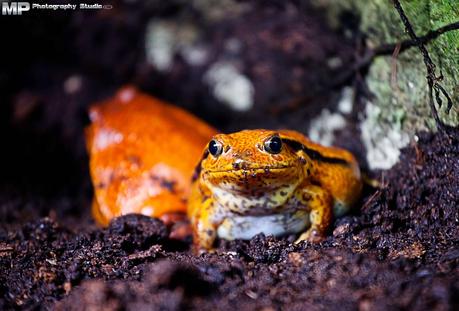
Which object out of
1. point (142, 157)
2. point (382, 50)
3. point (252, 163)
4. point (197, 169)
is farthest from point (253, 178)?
point (382, 50)

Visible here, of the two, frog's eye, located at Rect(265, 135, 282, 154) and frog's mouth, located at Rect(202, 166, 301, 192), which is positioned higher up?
frog's eye, located at Rect(265, 135, 282, 154)

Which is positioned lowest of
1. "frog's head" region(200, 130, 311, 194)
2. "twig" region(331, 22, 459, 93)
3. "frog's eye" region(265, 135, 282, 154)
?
"frog's head" region(200, 130, 311, 194)

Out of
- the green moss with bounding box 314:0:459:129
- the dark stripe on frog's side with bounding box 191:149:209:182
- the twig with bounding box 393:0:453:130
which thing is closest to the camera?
the green moss with bounding box 314:0:459:129

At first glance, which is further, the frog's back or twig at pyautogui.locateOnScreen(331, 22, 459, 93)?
the frog's back

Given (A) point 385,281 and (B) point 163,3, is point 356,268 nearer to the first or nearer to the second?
(A) point 385,281

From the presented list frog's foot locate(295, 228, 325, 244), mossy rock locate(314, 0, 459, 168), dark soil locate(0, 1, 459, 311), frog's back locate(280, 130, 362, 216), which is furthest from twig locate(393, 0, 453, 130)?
frog's foot locate(295, 228, 325, 244)

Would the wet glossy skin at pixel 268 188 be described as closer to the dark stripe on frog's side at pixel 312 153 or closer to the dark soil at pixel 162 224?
the dark stripe on frog's side at pixel 312 153

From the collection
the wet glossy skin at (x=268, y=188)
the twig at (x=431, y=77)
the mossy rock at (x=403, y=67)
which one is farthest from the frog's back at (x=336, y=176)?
the twig at (x=431, y=77)

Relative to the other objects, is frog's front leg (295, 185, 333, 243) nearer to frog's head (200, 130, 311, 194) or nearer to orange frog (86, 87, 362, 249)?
orange frog (86, 87, 362, 249)

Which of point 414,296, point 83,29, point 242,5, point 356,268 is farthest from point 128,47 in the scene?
point 414,296
